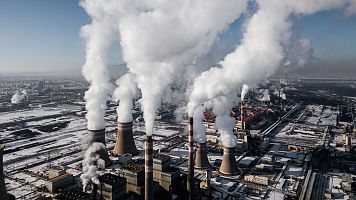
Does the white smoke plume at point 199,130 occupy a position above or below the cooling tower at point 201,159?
above

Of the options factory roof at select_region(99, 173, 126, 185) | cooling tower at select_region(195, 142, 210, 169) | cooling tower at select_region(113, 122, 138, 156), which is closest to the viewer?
factory roof at select_region(99, 173, 126, 185)

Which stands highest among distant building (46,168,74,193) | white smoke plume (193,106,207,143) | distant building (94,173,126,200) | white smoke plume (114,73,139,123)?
white smoke plume (114,73,139,123)

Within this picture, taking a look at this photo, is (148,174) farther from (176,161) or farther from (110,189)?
(176,161)

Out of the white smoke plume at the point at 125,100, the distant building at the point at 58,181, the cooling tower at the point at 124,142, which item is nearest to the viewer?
the distant building at the point at 58,181

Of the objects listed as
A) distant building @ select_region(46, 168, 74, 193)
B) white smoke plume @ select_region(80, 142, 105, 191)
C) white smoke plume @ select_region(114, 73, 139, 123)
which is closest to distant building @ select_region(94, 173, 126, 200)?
white smoke plume @ select_region(80, 142, 105, 191)

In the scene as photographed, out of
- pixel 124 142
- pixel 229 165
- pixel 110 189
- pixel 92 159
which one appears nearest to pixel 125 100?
pixel 124 142

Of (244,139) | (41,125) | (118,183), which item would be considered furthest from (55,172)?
(41,125)

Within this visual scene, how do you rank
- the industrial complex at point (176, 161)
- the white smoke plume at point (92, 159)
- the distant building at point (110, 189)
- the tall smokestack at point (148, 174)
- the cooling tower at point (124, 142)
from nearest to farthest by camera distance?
the distant building at point (110, 189) < the tall smokestack at point (148, 174) < the industrial complex at point (176, 161) < the white smoke plume at point (92, 159) < the cooling tower at point (124, 142)

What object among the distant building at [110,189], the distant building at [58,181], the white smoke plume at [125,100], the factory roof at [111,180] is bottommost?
the distant building at [58,181]

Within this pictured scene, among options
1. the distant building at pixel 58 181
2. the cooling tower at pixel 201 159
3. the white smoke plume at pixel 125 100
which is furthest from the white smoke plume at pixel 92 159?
the cooling tower at pixel 201 159

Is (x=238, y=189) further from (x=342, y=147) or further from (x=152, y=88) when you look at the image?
(x=342, y=147)

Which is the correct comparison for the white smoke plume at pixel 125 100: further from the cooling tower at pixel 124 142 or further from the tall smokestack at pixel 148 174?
the tall smokestack at pixel 148 174

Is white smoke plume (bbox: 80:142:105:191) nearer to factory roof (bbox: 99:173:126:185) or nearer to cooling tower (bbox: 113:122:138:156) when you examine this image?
cooling tower (bbox: 113:122:138:156)
